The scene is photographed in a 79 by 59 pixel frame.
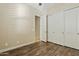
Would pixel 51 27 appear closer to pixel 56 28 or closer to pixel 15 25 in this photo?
pixel 56 28

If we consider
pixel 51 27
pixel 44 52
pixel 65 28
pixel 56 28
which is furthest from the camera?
pixel 65 28

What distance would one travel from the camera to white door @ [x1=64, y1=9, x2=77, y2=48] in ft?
14.7

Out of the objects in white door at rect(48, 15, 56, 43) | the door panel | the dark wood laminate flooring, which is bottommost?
the dark wood laminate flooring

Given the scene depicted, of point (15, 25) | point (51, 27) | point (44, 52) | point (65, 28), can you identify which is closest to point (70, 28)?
point (65, 28)

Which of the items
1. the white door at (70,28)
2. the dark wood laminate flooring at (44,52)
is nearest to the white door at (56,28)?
the white door at (70,28)

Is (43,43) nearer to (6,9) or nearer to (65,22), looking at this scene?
(65,22)

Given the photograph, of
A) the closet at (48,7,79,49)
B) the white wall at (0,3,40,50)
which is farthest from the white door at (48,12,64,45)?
the white wall at (0,3,40,50)

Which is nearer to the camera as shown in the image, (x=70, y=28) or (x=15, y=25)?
(x=70, y=28)

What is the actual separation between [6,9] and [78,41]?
300 centimetres

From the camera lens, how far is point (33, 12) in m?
5.91

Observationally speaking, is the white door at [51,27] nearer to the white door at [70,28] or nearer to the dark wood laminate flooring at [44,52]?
the dark wood laminate flooring at [44,52]

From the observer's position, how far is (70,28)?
4711mm

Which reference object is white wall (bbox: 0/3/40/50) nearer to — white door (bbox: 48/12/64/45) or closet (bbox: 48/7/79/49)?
white door (bbox: 48/12/64/45)

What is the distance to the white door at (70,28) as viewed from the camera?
14.7 ft
